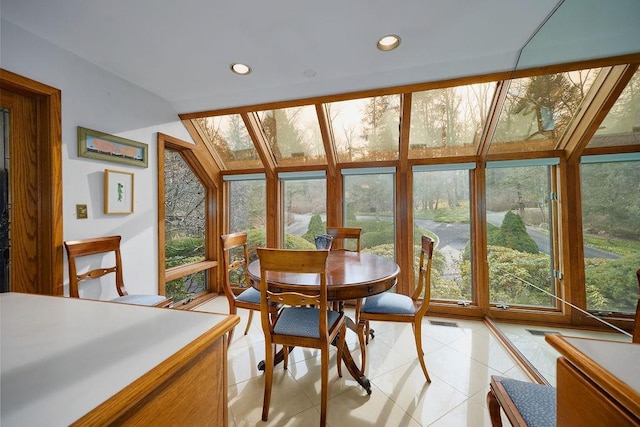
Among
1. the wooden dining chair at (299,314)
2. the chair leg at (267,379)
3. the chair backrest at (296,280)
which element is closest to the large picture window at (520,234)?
the wooden dining chair at (299,314)

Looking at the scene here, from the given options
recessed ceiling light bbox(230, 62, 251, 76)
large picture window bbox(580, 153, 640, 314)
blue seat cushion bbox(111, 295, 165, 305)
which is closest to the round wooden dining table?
blue seat cushion bbox(111, 295, 165, 305)

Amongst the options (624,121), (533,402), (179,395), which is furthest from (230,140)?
(624,121)

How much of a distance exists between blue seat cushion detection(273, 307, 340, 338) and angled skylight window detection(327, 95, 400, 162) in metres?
2.06

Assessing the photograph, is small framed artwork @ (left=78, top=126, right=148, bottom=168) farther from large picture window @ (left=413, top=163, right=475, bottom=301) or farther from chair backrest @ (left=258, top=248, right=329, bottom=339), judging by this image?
large picture window @ (left=413, top=163, right=475, bottom=301)

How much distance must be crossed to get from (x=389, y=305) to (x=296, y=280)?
86cm

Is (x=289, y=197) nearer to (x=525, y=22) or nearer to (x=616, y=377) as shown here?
(x=525, y=22)

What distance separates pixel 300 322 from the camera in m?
1.59

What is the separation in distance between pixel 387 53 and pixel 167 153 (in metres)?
2.72

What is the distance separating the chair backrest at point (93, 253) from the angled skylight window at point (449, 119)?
10.5ft

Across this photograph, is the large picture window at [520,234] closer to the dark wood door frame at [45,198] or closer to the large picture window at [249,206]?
the large picture window at [249,206]

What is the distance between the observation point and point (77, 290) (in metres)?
1.86

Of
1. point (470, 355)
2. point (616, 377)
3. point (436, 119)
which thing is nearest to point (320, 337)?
point (616, 377)

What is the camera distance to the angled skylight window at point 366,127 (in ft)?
8.71

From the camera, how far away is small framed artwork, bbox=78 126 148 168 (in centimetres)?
198
